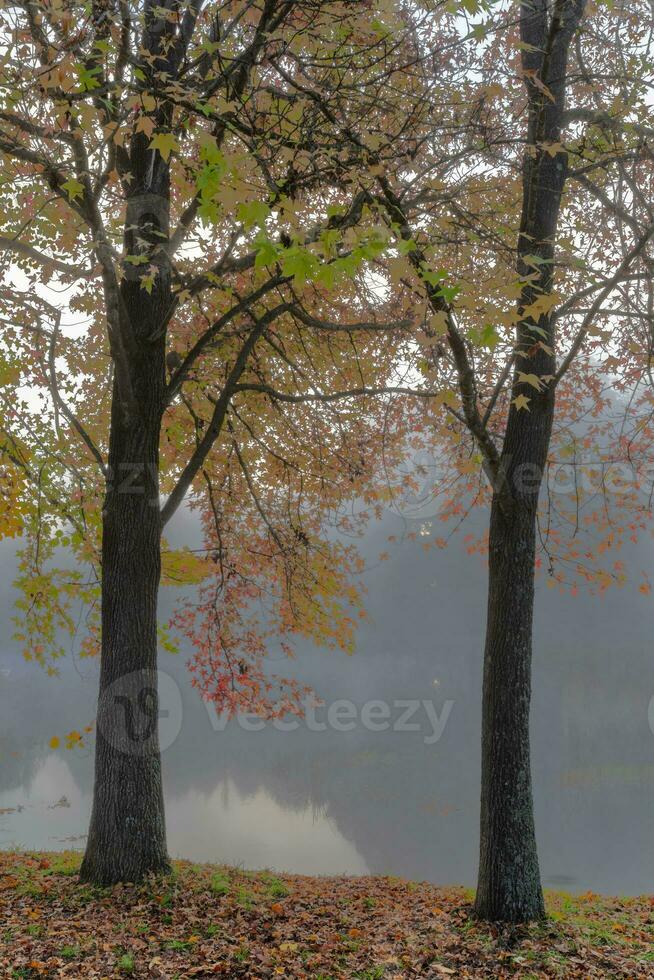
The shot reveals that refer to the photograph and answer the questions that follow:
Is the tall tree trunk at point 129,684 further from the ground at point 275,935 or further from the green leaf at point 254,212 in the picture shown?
the green leaf at point 254,212

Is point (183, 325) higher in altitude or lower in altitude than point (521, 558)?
higher

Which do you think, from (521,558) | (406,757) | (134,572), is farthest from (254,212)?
(406,757)

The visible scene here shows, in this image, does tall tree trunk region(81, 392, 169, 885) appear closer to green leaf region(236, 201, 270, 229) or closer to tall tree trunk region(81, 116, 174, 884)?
tall tree trunk region(81, 116, 174, 884)

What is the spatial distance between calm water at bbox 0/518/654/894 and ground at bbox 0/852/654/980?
18.7ft

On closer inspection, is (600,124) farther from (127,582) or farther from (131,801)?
(131,801)

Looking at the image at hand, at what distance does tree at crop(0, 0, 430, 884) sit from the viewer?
584 centimetres

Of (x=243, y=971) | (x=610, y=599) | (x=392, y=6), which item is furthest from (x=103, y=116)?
(x=610, y=599)

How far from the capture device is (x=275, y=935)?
5.91 metres

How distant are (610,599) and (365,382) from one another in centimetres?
4151

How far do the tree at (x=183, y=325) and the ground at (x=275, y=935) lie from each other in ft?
2.23

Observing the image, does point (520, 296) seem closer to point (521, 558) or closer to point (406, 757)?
point (521, 558)

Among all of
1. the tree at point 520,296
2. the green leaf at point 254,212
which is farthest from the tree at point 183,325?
the tree at point 520,296

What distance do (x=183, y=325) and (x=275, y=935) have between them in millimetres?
7204

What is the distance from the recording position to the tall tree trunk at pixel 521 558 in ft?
21.9
